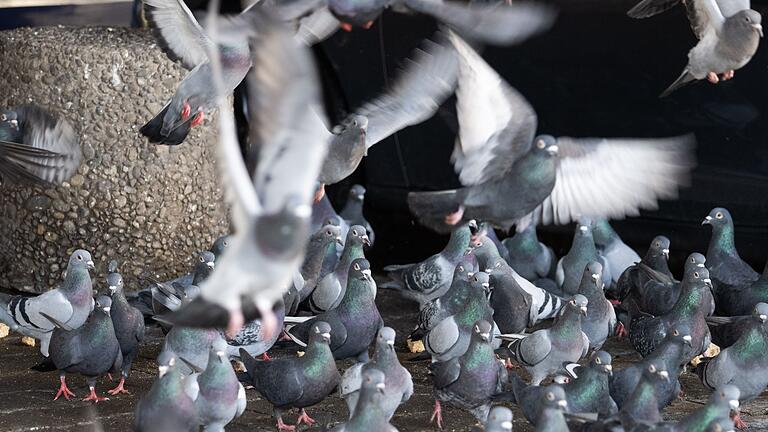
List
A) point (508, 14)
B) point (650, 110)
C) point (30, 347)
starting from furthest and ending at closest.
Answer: point (650, 110)
point (30, 347)
point (508, 14)

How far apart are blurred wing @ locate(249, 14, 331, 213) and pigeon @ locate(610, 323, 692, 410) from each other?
7.11 ft

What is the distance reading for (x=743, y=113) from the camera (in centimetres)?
703

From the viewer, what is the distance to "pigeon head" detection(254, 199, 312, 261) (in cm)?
339

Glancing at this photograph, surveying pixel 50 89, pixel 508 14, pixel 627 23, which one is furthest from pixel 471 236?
pixel 50 89

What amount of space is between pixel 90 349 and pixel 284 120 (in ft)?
8.44

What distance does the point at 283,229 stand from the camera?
3387mm

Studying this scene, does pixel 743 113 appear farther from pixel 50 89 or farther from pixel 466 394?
pixel 50 89

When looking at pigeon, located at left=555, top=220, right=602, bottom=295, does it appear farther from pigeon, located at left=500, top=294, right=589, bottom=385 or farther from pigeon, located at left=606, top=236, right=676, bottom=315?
pigeon, located at left=500, top=294, right=589, bottom=385

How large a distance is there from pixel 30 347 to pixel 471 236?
7.52 ft

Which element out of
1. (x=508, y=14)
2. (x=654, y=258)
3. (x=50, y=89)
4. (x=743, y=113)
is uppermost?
(x=508, y=14)

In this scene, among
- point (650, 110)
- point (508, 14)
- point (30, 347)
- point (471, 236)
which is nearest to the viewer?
point (508, 14)

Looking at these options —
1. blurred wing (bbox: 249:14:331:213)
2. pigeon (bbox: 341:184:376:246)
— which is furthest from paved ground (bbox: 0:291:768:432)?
blurred wing (bbox: 249:14:331:213)

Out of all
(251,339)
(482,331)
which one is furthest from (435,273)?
(482,331)

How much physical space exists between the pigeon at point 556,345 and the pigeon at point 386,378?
0.71 meters
